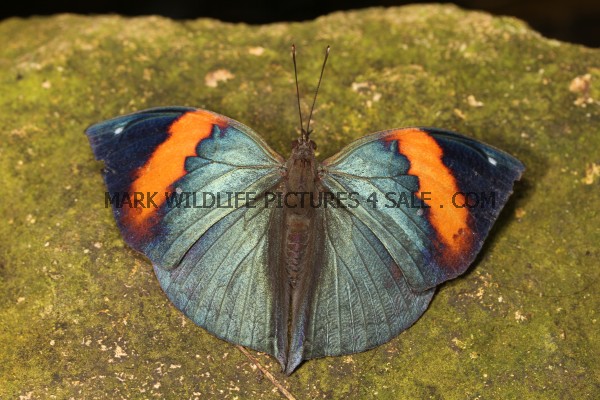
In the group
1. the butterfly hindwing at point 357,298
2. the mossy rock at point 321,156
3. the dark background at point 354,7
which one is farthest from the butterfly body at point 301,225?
the dark background at point 354,7

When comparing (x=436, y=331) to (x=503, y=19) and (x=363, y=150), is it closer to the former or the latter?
(x=363, y=150)

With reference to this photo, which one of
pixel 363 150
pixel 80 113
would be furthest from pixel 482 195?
pixel 80 113

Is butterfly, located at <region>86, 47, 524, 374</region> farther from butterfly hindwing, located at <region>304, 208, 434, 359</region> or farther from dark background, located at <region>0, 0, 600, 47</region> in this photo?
dark background, located at <region>0, 0, 600, 47</region>

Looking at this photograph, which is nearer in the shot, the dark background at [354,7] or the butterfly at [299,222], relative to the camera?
the butterfly at [299,222]

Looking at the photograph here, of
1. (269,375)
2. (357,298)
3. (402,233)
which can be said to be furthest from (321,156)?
(269,375)

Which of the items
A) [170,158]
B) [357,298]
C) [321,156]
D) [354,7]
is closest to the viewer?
[357,298]

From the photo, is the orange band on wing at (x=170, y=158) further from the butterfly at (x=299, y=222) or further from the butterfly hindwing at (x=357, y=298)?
the butterfly hindwing at (x=357, y=298)

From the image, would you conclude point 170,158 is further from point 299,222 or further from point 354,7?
point 354,7
